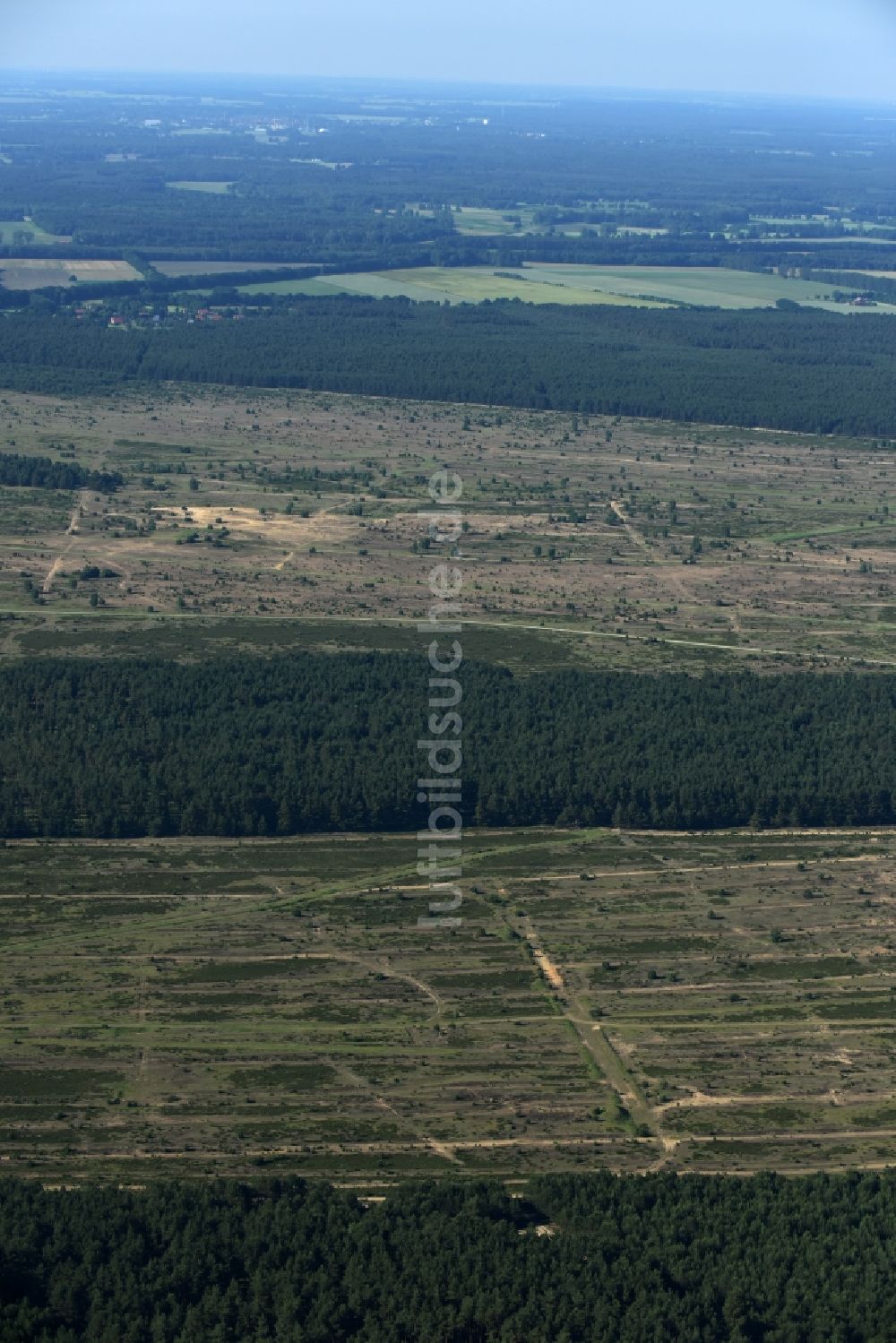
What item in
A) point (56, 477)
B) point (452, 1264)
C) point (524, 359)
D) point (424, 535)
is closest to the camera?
point (452, 1264)

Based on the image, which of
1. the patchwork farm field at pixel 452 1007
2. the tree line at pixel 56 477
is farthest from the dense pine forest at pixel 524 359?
the patchwork farm field at pixel 452 1007

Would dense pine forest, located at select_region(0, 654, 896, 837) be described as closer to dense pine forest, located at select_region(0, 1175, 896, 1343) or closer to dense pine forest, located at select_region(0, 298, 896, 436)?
dense pine forest, located at select_region(0, 1175, 896, 1343)

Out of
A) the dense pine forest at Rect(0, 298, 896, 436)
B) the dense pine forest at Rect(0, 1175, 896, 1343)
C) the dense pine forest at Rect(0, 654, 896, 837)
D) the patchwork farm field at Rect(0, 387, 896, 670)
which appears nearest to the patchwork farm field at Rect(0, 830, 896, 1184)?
the dense pine forest at Rect(0, 654, 896, 837)

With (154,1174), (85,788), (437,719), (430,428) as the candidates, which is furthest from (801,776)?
(430,428)

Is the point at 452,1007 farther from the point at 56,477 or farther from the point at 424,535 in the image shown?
the point at 56,477

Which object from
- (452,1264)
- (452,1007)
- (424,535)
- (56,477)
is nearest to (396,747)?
(452,1007)

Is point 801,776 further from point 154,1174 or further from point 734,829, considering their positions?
point 154,1174
